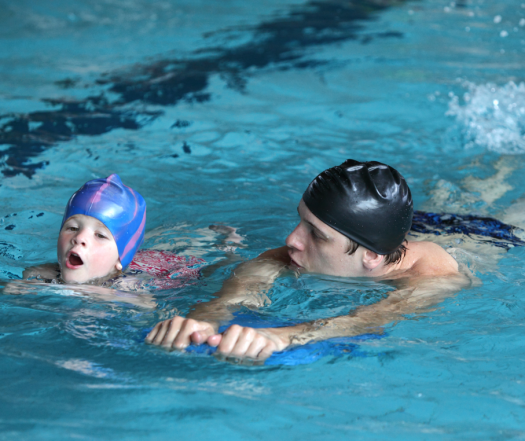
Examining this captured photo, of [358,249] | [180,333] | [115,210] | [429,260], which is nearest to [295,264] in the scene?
[358,249]

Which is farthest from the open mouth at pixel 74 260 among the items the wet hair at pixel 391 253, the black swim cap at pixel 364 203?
the wet hair at pixel 391 253

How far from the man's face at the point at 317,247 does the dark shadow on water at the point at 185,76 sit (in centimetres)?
357

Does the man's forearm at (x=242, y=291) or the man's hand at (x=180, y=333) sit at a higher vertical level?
the man's hand at (x=180, y=333)

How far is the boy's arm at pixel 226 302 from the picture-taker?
2600 mm

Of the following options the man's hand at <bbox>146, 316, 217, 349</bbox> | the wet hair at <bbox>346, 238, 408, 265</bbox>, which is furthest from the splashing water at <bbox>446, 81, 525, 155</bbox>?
the man's hand at <bbox>146, 316, 217, 349</bbox>

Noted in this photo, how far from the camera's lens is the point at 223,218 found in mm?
5215

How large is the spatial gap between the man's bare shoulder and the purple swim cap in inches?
69.9

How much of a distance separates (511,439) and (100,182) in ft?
8.96

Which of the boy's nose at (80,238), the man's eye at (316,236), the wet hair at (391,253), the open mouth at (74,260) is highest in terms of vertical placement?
the boy's nose at (80,238)

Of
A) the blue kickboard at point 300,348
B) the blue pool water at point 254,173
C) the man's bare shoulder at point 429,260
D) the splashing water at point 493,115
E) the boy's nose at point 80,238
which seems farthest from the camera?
the splashing water at point 493,115

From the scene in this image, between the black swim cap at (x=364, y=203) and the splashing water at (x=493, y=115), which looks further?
the splashing water at (x=493, y=115)

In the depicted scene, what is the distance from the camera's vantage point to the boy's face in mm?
3500

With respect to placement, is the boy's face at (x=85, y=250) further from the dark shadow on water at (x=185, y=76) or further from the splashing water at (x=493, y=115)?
the splashing water at (x=493, y=115)

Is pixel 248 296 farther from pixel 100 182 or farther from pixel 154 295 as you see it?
pixel 100 182
